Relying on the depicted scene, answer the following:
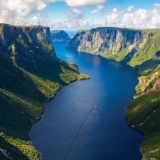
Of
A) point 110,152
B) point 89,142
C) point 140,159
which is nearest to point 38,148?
point 89,142

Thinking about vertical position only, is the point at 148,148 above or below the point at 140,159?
above

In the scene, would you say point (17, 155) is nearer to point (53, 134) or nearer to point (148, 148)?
point (53, 134)

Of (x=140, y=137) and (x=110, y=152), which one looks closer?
(x=110, y=152)

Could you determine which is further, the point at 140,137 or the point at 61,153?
the point at 140,137

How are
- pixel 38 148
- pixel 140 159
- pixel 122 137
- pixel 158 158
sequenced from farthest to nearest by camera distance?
pixel 122 137 → pixel 38 148 → pixel 140 159 → pixel 158 158

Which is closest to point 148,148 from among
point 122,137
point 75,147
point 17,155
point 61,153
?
point 122,137

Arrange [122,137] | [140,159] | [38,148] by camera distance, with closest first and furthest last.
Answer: [140,159] → [38,148] → [122,137]

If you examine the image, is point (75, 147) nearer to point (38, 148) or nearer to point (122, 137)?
point (38, 148)

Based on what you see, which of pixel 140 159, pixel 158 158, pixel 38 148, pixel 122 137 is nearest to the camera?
pixel 158 158

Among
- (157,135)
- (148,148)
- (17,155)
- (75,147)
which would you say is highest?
(157,135)
